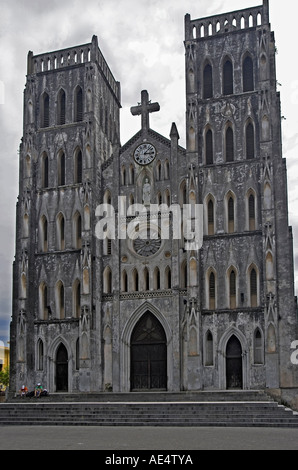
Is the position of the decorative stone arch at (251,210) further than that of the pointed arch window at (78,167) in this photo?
No

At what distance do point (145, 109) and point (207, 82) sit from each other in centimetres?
389

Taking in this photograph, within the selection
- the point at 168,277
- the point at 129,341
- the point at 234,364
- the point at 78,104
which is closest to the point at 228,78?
the point at 78,104

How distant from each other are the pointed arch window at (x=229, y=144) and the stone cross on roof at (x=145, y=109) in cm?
472

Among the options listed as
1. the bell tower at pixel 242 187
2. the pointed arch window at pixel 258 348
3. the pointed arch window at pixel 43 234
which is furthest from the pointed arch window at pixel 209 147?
the pointed arch window at pixel 43 234

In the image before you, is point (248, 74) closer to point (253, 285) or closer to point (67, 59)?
point (67, 59)

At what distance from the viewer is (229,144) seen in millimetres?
38312

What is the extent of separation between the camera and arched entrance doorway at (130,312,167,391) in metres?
36.9

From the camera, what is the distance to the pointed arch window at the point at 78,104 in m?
41.4

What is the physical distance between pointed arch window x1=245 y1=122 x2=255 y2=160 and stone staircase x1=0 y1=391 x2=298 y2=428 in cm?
1304

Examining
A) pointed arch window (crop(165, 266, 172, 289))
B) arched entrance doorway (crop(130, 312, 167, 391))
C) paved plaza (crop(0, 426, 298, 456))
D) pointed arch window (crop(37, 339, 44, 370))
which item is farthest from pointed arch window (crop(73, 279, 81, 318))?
paved plaza (crop(0, 426, 298, 456))

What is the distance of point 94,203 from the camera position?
129 feet

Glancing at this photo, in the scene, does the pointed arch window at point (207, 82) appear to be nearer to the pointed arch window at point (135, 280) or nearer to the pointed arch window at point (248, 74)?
the pointed arch window at point (248, 74)

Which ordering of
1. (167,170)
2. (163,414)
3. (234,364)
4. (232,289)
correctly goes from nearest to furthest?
(163,414)
(234,364)
(232,289)
(167,170)
